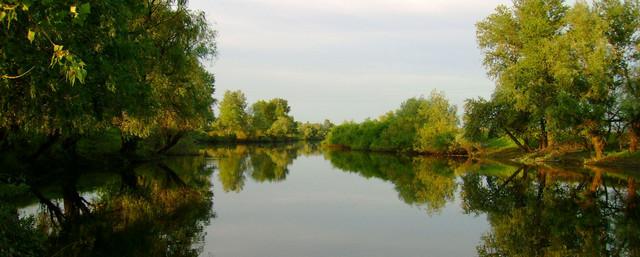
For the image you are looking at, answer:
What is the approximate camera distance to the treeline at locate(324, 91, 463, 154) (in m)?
60.0

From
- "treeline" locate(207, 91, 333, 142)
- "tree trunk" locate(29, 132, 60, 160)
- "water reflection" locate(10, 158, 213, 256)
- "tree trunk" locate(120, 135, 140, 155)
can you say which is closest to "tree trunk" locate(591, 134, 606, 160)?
"water reflection" locate(10, 158, 213, 256)

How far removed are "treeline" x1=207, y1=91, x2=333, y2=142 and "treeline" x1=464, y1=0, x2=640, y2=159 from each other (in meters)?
70.1

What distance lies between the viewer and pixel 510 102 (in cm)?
4241

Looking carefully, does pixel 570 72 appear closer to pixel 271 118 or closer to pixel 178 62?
pixel 178 62

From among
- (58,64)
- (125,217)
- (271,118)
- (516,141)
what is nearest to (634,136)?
(516,141)

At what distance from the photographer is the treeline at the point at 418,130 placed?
6000 cm

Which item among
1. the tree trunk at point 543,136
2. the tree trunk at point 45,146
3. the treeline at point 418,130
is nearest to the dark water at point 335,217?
the tree trunk at point 45,146

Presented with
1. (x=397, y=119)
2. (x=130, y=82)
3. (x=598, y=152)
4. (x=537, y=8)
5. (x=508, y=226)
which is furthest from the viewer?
(x=397, y=119)

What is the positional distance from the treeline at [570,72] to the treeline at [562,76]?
65 millimetres

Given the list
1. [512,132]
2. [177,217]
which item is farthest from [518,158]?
[177,217]

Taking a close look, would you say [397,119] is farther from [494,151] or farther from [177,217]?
[177,217]

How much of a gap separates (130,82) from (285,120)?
382ft

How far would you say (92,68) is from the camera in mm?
12578

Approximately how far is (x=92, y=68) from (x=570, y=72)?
35.2 metres
